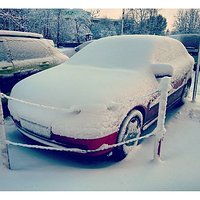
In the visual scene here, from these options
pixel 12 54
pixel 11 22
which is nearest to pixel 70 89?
pixel 12 54

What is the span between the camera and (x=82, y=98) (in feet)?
7.25

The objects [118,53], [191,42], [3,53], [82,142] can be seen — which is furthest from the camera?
[191,42]

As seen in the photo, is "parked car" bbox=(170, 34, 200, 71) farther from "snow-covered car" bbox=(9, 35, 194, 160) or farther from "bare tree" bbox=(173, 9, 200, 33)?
"snow-covered car" bbox=(9, 35, 194, 160)

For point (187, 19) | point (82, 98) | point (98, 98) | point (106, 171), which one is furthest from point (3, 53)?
point (187, 19)

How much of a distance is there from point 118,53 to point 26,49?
65.0 inches

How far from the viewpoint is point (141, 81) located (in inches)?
104

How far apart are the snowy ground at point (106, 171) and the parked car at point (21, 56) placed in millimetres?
1091

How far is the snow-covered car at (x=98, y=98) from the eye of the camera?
2098 mm

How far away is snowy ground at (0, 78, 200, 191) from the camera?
6.48 feet

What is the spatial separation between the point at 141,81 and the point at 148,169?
0.98m

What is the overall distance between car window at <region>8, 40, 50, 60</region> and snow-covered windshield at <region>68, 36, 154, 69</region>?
86 centimetres

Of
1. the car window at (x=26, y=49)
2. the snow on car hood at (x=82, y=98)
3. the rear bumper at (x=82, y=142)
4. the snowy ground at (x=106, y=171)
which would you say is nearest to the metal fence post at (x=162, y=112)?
the snowy ground at (x=106, y=171)

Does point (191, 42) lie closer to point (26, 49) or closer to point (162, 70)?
point (162, 70)
